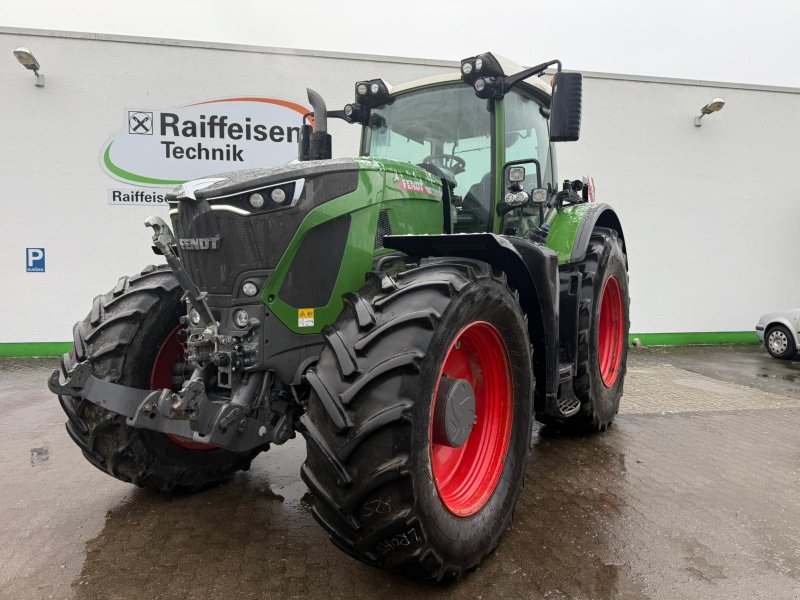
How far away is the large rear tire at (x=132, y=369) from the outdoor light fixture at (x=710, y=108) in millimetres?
8773

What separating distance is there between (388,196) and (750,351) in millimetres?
8677

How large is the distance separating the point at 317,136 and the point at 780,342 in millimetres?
8171

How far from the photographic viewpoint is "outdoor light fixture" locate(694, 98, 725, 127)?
8.62 metres

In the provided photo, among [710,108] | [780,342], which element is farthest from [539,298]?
[710,108]

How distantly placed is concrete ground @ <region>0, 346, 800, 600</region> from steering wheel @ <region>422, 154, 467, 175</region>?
6.41 feet

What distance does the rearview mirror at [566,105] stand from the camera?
2998 mm

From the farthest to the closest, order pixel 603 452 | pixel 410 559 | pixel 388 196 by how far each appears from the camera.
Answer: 1. pixel 603 452
2. pixel 388 196
3. pixel 410 559

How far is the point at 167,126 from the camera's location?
7617 mm

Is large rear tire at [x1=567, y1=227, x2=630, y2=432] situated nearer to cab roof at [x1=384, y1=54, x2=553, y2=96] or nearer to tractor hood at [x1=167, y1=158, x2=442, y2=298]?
cab roof at [x1=384, y1=54, x2=553, y2=96]

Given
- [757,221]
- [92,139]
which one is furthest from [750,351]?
[92,139]

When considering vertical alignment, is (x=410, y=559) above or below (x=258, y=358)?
below

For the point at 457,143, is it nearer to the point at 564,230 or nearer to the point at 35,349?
the point at 564,230

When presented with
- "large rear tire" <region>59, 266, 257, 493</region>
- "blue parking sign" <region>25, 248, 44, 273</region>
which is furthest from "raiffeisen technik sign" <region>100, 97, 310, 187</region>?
"large rear tire" <region>59, 266, 257, 493</region>

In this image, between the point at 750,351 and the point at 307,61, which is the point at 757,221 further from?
the point at 307,61
